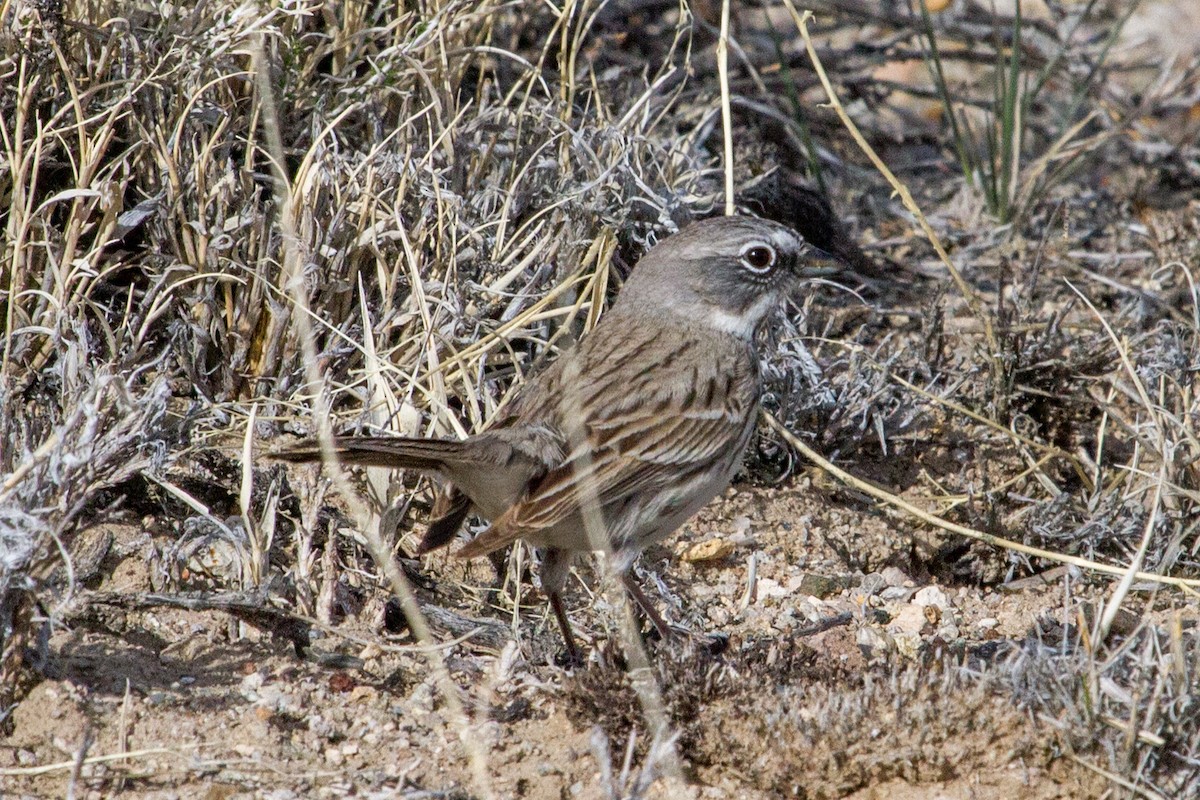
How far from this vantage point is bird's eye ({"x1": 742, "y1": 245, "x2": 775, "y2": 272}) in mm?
4918

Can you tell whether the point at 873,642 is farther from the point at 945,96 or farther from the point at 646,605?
the point at 945,96

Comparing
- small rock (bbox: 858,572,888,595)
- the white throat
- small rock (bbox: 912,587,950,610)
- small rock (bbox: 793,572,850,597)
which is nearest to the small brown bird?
the white throat

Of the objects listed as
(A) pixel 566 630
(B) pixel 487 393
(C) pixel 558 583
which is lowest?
(A) pixel 566 630

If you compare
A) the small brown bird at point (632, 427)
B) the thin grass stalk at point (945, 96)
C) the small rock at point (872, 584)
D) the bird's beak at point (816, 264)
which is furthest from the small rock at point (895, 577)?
the thin grass stalk at point (945, 96)

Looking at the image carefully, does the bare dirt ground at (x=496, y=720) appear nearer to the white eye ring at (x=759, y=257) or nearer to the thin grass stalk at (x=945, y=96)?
the white eye ring at (x=759, y=257)

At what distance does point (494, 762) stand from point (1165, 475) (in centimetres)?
229

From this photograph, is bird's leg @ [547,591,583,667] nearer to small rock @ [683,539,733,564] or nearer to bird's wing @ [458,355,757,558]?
bird's wing @ [458,355,757,558]

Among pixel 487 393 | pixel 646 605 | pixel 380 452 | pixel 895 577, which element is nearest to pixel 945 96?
pixel 895 577

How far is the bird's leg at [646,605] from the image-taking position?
444 cm

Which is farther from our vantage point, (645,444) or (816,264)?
(816,264)

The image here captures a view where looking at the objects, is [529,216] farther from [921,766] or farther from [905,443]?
[921,766]

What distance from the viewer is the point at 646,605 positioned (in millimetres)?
4531

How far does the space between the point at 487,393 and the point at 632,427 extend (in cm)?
69

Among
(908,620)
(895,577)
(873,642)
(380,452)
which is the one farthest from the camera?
(895,577)
